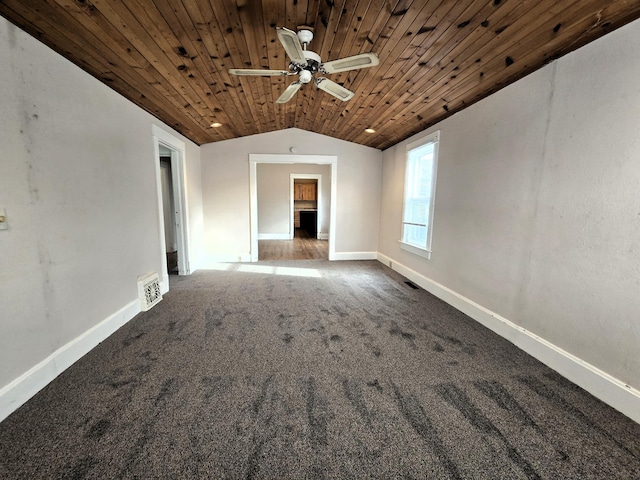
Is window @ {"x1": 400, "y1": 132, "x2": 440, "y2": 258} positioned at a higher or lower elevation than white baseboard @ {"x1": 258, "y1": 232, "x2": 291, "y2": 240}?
higher

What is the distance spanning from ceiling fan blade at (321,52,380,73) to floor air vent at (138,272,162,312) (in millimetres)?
2820

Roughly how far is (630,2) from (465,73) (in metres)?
1.03

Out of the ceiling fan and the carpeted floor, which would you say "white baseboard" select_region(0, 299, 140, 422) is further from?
the ceiling fan

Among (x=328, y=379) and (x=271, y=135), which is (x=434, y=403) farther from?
(x=271, y=135)

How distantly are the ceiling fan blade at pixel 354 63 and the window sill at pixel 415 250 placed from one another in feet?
8.60

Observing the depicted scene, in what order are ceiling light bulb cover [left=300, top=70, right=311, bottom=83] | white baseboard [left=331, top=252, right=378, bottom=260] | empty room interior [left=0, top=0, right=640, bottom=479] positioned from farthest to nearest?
1. white baseboard [left=331, top=252, right=378, bottom=260]
2. ceiling light bulb cover [left=300, top=70, right=311, bottom=83]
3. empty room interior [left=0, top=0, right=640, bottom=479]

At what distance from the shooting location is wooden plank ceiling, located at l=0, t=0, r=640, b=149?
5.32 feet

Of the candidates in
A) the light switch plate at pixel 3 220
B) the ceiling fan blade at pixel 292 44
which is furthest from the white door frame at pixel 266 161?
the light switch plate at pixel 3 220

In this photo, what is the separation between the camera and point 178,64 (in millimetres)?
2324

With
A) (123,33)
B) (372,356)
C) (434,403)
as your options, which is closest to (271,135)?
(123,33)

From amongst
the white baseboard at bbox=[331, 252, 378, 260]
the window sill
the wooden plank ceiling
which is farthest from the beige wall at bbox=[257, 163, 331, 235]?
the wooden plank ceiling

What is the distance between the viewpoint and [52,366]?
6.05 ft

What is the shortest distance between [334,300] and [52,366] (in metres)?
2.53

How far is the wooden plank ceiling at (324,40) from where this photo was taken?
1622 millimetres
